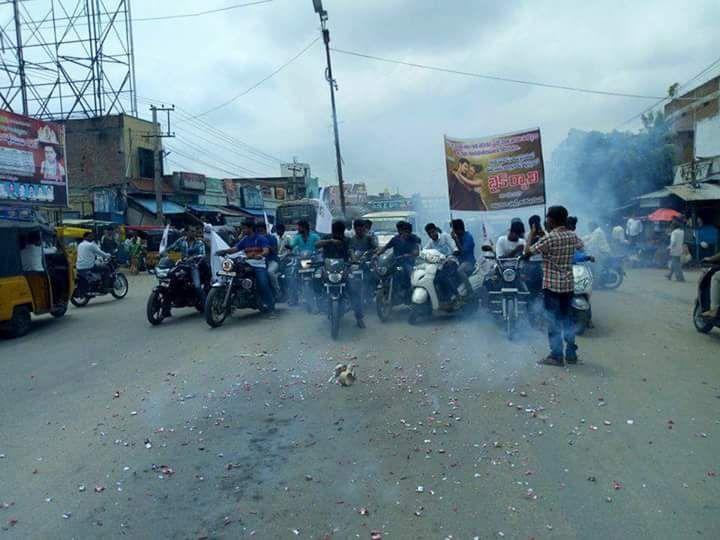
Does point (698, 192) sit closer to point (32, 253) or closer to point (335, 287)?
point (335, 287)

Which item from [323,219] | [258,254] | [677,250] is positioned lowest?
[677,250]

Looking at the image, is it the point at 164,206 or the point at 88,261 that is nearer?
the point at 88,261

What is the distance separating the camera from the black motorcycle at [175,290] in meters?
10.4

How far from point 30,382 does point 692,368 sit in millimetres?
7344

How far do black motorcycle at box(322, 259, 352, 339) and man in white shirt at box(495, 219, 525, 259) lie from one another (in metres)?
2.35

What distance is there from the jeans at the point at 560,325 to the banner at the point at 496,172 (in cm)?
578

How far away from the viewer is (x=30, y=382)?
6852 millimetres

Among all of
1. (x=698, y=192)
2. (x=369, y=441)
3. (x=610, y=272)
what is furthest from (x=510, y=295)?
(x=698, y=192)

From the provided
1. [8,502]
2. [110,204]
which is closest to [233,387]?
[8,502]

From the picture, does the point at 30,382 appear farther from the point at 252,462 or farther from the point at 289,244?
the point at 289,244

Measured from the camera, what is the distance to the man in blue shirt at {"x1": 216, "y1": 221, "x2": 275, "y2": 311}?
10.5 metres

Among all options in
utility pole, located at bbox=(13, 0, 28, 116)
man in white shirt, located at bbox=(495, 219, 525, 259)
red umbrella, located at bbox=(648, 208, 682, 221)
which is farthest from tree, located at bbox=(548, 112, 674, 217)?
utility pole, located at bbox=(13, 0, 28, 116)

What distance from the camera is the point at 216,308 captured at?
380 inches

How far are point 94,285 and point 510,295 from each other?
35.0 feet
